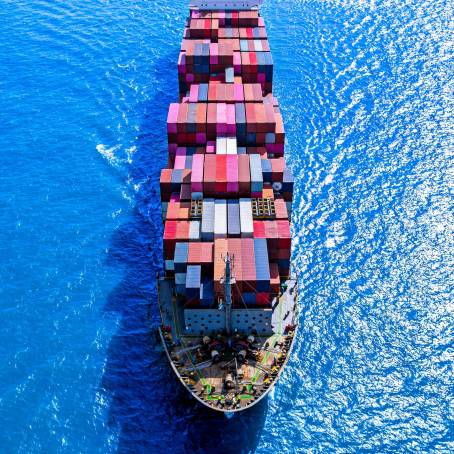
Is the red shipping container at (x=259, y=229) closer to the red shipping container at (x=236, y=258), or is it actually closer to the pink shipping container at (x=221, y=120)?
the red shipping container at (x=236, y=258)

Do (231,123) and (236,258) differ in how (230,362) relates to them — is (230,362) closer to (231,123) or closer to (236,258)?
(236,258)

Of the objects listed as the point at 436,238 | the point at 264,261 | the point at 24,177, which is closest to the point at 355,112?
the point at 436,238

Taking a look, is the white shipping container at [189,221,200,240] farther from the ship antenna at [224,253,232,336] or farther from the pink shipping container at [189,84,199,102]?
the pink shipping container at [189,84,199,102]

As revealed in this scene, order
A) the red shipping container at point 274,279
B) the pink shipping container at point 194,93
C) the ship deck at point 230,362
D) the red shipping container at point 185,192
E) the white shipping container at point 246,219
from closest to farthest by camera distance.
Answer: the ship deck at point 230,362
the red shipping container at point 274,279
the white shipping container at point 246,219
the red shipping container at point 185,192
the pink shipping container at point 194,93

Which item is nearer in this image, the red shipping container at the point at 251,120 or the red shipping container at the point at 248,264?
the red shipping container at the point at 248,264

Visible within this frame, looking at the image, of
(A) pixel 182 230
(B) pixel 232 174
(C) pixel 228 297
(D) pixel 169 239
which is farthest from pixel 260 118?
(C) pixel 228 297

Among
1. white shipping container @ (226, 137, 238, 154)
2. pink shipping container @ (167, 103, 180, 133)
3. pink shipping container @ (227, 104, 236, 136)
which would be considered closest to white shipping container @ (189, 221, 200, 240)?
white shipping container @ (226, 137, 238, 154)

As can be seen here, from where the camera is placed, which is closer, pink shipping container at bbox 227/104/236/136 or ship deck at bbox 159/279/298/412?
ship deck at bbox 159/279/298/412

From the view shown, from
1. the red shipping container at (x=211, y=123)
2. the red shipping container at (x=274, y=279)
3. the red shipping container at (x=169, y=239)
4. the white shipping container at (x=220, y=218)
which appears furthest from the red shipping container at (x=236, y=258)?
the red shipping container at (x=211, y=123)
